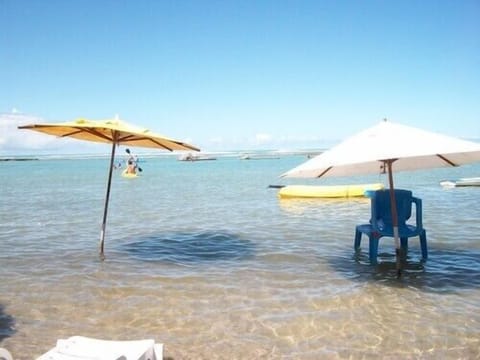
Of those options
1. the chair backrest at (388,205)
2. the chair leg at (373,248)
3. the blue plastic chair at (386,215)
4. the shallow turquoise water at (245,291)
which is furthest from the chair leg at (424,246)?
the chair leg at (373,248)

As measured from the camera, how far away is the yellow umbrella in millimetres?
7766

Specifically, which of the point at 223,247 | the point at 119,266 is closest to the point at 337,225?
the point at 223,247

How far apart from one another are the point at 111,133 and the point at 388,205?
6.09m

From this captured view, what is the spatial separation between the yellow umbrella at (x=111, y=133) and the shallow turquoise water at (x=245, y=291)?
175 centimetres

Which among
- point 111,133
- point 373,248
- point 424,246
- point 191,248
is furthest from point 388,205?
point 111,133

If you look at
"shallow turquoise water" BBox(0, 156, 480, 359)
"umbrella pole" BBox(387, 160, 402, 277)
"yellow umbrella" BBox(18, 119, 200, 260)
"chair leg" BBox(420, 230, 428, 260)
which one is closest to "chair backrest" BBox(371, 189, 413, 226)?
"chair leg" BBox(420, 230, 428, 260)

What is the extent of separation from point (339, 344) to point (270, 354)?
912mm

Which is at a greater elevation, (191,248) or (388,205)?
(388,205)

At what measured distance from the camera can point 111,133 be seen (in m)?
8.84

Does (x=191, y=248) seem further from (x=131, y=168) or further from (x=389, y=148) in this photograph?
(x=131, y=168)

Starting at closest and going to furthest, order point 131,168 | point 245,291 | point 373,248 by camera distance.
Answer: point 245,291
point 373,248
point 131,168

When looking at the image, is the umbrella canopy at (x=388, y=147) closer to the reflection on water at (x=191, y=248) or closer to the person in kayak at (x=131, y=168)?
the reflection on water at (x=191, y=248)

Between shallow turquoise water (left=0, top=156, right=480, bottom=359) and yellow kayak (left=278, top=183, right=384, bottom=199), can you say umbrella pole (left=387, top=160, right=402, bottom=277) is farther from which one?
yellow kayak (left=278, top=183, right=384, bottom=199)

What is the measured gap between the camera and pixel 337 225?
1296 cm
